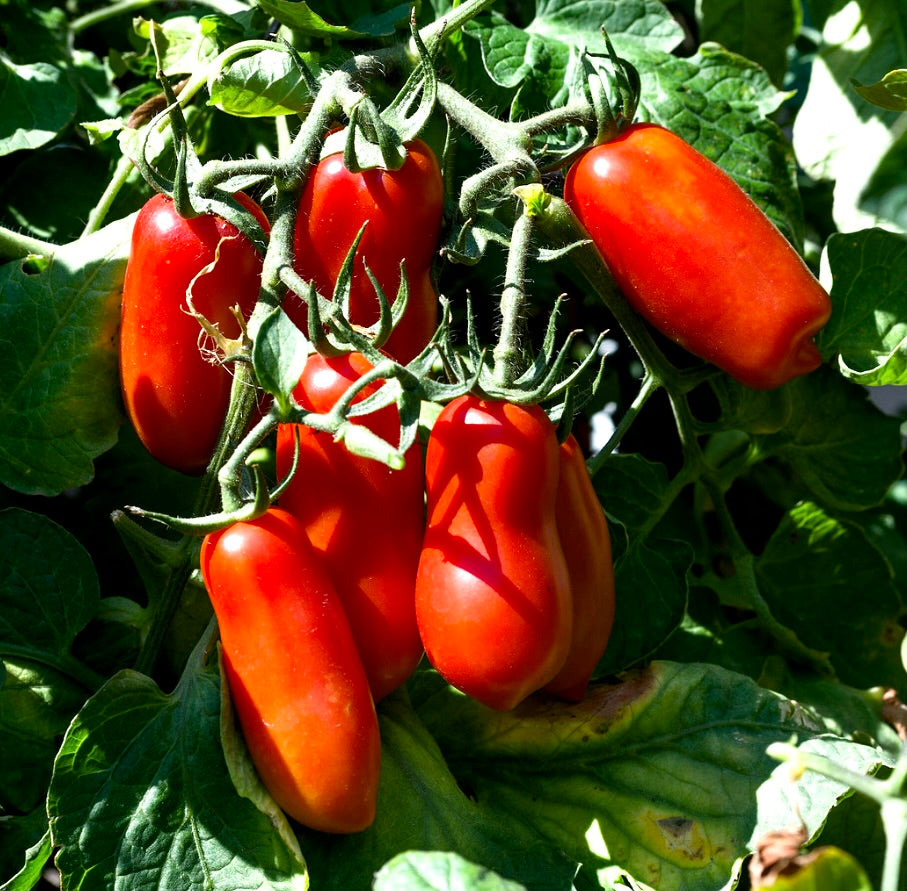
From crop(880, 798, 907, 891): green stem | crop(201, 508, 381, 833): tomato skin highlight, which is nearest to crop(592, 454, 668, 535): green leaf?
crop(201, 508, 381, 833): tomato skin highlight

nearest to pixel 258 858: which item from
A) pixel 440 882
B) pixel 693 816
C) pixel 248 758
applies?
pixel 248 758

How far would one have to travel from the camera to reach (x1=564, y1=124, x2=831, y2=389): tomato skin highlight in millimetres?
820

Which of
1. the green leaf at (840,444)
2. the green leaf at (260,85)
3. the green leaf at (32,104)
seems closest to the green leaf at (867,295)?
the green leaf at (840,444)

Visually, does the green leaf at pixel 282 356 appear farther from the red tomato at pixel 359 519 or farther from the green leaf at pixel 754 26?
the green leaf at pixel 754 26

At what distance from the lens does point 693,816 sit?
87 centimetres

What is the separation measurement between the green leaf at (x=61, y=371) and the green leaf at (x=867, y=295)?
0.58 meters

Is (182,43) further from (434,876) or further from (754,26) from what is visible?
(434,876)

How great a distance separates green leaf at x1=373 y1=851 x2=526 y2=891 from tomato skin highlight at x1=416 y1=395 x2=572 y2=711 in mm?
120

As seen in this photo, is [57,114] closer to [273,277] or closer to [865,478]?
[273,277]

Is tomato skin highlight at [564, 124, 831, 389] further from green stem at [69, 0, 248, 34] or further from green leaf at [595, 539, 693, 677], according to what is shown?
green stem at [69, 0, 248, 34]

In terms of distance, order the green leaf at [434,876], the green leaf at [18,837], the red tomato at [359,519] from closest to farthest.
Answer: the green leaf at [434,876] → the red tomato at [359,519] → the green leaf at [18,837]

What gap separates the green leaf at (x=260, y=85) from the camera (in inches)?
35.9

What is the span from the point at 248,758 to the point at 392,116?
0.44 m

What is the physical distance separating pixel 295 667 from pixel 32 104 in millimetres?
660
